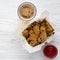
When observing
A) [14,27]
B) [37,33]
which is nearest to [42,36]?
[37,33]

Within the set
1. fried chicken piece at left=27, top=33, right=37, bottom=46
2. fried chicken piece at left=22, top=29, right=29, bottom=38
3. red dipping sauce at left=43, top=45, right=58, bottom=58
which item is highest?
fried chicken piece at left=22, top=29, right=29, bottom=38

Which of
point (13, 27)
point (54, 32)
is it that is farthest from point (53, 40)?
point (13, 27)

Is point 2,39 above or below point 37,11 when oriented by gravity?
below

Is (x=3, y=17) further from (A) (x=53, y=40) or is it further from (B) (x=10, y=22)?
(A) (x=53, y=40)

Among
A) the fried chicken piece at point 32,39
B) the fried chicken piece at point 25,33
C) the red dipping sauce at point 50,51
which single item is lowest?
the red dipping sauce at point 50,51

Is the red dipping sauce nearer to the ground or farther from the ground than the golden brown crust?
nearer to the ground

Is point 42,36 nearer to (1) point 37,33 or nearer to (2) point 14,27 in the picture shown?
(1) point 37,33
